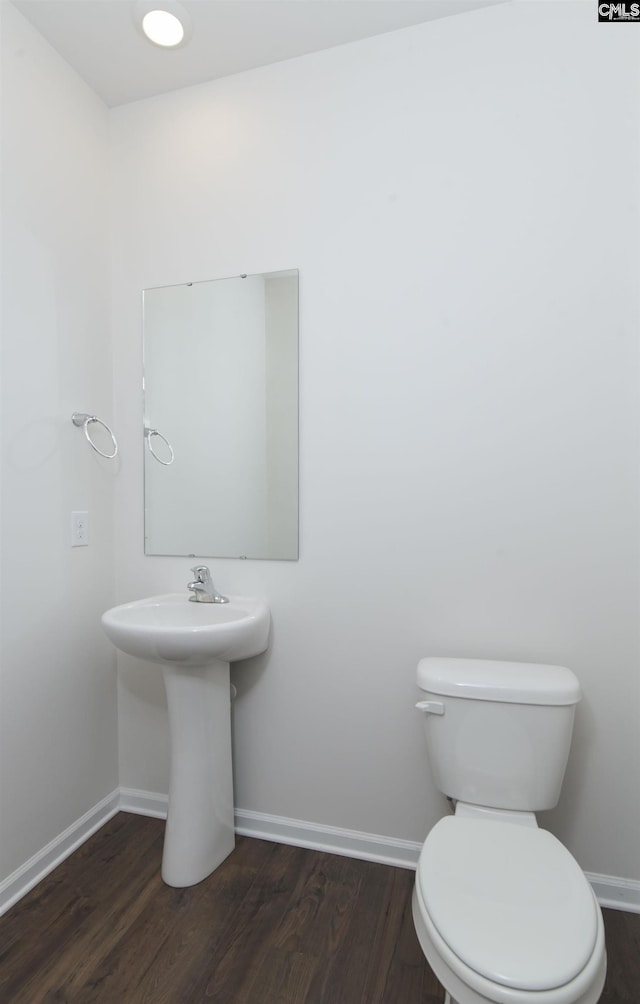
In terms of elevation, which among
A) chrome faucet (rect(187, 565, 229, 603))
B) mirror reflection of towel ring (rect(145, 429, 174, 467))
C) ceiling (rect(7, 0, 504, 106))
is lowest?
chrome faucet (rect(187, 565, 229, 603))

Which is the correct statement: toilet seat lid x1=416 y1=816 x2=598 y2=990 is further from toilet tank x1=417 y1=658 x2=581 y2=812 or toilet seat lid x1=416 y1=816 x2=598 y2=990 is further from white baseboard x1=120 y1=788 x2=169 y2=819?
white baseboard x1=120 y1=788 x2=169 y2=819

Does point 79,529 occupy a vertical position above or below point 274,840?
above

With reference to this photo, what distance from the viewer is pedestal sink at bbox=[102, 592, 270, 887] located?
4.59 ft

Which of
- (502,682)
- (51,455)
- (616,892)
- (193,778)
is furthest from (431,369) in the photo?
(616,892)

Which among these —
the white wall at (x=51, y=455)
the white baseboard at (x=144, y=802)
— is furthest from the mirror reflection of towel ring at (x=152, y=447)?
the white baseboard at (x=144, y=802)

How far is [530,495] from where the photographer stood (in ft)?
4.69

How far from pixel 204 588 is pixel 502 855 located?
108cm

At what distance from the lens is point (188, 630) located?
132cm

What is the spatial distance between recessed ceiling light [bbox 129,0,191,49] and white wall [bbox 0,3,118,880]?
1.18 feet

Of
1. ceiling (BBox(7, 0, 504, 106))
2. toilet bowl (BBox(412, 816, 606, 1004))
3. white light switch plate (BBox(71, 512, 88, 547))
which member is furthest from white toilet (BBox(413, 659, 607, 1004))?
ceiling (BBox(7, 0, 504, 106))

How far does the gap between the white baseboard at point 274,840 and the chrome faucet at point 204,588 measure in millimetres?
751

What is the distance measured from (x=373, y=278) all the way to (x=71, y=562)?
53.3 inches

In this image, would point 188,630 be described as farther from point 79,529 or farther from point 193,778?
point 79,529

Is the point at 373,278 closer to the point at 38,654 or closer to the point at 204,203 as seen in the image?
the point at 204,203
